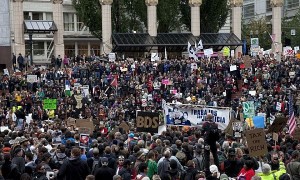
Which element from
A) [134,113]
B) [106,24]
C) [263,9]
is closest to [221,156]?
[134,113]

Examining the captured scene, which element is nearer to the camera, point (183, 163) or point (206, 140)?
point (183, 163)

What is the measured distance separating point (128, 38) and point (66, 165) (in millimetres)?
44140

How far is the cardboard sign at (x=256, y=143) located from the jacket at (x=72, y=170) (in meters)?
4.02

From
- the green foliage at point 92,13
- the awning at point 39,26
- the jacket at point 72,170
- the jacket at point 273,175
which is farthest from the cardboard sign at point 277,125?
the green foliage at point 92,13

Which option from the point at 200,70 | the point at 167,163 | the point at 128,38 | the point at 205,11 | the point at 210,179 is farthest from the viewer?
the point at 205,11

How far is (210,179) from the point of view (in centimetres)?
1351

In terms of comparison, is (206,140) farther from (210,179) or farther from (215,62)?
(215,62)

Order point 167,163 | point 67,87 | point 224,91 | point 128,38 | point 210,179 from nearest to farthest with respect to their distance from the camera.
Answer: point 210,179 → point 167,163 → point 67,87 → point 224,91 → point 128,38

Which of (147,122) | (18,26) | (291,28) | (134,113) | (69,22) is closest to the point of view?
(147,122)

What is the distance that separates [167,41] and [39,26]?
1113 centimetres

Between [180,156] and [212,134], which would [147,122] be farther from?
[180,156]

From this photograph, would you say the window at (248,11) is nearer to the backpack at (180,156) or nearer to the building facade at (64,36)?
the building facade at (64,36)

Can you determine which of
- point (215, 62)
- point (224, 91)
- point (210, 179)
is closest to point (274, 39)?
point (215, 62)

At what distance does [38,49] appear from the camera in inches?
2975
